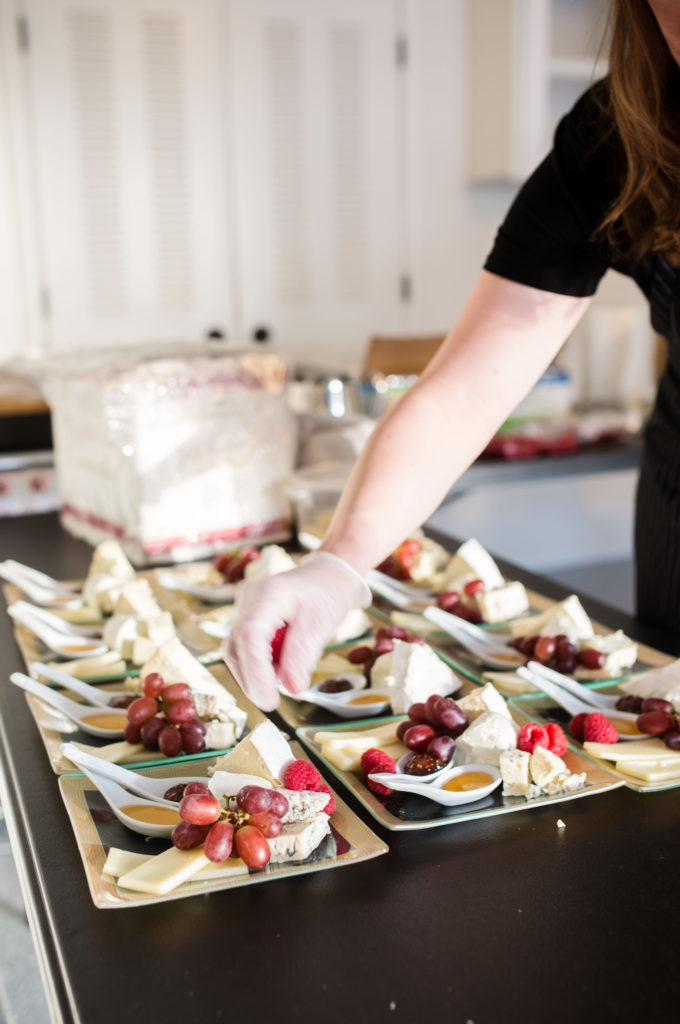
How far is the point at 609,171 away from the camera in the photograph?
→ 3.95ft

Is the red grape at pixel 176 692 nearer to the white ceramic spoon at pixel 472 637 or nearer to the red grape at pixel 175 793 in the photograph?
the red grape at pixel 175 793

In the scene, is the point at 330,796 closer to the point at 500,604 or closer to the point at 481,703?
the point at 481,703

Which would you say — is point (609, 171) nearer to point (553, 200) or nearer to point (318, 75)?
point (553, 200)

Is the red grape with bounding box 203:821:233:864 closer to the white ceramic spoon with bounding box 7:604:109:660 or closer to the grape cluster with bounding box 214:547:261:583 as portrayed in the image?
the white ceramic spoon with bounding box 7:604:109:660

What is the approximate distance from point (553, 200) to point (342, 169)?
3.05m

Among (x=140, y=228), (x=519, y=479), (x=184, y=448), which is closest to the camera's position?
(x=184, y=448)

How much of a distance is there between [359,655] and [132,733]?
27cm

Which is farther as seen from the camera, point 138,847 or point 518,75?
point 518,75

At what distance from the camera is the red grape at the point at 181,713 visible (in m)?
0.93

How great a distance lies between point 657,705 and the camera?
0.93 m

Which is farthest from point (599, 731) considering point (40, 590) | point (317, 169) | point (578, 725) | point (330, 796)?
point (317, 169)

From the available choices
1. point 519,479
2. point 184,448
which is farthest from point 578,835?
point 519,479

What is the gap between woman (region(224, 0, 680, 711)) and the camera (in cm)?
108

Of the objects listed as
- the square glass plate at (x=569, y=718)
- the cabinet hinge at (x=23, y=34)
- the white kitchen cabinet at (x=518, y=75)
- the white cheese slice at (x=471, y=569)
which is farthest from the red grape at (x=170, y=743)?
the white kitchen cabinet at (x=518, y=75)
